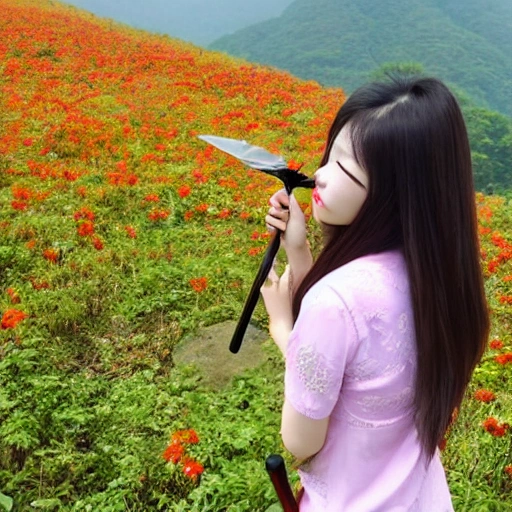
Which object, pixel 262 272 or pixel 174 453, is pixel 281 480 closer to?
pixel 262 272

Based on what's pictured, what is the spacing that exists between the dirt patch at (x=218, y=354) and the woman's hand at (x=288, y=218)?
8.00 ft

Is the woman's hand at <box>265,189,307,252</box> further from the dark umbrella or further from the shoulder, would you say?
the shoulder

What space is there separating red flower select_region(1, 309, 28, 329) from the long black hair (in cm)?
319

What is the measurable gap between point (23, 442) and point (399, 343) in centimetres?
248

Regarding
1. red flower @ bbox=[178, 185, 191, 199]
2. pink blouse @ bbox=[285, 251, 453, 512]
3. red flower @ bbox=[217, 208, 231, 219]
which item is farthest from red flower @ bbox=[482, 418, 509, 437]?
red flower @ bbox=[178, 185, 191, 199]

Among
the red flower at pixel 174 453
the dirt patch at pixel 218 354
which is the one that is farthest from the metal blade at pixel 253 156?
the dirt patch at pixel 218 354

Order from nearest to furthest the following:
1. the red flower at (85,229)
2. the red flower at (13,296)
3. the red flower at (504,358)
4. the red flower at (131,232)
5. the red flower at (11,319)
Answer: the red flower at (504,358)
the red flower at (11,319)
the red flower at (13,296)
the red flower at (85,229)
the red flower at (131,232)

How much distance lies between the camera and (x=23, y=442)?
2.89 meters

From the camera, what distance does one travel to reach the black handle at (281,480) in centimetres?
130

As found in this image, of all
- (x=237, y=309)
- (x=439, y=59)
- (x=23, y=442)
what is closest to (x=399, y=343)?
(x=23, y=442)

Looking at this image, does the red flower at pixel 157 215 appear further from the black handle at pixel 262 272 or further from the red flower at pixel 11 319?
the black handle at pixel 262 272

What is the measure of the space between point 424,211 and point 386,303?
0.64 feet

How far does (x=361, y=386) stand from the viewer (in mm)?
1119

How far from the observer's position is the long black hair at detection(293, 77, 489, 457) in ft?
3.46
